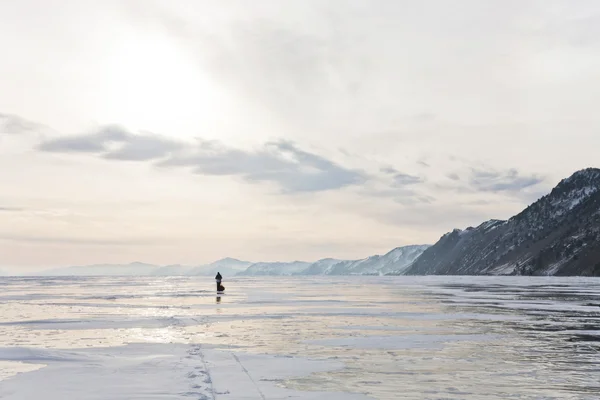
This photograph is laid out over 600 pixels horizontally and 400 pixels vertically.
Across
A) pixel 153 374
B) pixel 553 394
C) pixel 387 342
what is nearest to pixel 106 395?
pixel 153 374

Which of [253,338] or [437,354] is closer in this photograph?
[437,354]

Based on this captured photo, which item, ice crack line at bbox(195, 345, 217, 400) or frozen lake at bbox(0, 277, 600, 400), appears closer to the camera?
ice crack line at bbox(195, 345, 217, 400)

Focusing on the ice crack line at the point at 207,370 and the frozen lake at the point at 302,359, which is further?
the frozen lake at the point at 302,359

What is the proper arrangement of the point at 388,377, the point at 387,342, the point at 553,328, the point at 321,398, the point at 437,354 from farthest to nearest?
the point at 553,328 → the point at 387,342 → the point at 437,354 → the point at 388,377 → the point at 321,398

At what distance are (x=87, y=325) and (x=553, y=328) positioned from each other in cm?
2566

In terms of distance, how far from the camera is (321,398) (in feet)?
47.8

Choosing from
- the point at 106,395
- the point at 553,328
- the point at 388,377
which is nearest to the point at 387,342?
the point at 388,377

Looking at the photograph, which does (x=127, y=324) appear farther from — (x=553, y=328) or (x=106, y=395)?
(x=553, y=328)

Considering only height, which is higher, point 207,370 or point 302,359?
point 207,370

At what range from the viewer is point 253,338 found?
1061 inches

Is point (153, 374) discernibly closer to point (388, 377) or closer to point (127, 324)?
point (388, 377)

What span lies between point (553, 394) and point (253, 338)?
1506cm

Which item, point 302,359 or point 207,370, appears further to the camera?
point 302,359

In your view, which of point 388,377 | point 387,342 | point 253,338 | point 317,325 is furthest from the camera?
point 317,325
